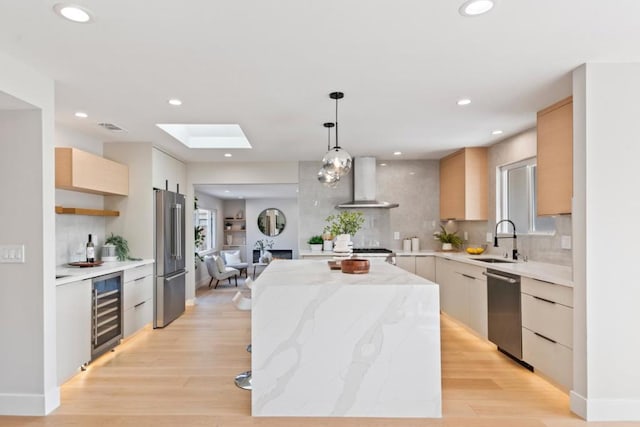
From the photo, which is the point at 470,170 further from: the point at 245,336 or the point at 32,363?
A: the point at 32,363

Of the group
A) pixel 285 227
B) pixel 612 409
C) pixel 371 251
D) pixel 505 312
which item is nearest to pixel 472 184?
pixel 371 251

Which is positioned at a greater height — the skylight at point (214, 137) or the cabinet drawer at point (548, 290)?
the skylight at point (214, 137)

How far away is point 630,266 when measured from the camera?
2.57 metres

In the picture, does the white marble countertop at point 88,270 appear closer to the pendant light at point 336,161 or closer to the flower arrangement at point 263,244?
the pendant light at point 336,161

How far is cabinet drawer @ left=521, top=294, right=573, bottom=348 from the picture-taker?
2.79m

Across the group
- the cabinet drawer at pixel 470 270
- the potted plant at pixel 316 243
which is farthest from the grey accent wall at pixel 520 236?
the potted plant at pixel 316 243

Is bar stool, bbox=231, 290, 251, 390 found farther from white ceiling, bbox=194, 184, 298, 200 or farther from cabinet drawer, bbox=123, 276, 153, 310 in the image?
white ceiling, bbox=194, 184, 298, 200

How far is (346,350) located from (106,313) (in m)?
2.56

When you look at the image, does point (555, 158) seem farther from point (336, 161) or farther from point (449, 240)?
point (449, 240)

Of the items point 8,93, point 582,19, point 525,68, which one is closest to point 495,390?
point 525,68

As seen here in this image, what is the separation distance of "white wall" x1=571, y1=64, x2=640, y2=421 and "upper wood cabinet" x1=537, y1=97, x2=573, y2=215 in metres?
0.51

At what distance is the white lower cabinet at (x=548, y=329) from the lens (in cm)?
280

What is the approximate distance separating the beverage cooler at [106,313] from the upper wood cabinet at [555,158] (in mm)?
4113

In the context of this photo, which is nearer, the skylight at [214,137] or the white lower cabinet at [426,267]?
the skylight at [214,137]
